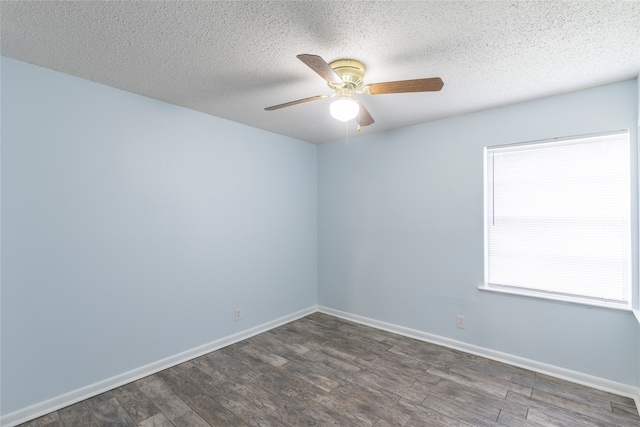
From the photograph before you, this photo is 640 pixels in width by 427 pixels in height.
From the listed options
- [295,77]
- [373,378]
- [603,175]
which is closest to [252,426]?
[373,378]

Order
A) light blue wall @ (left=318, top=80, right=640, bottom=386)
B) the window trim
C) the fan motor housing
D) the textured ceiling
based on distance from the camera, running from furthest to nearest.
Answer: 1. light blue wall @ (left=318, top=80, right=640, bottom=386)
2. the window trim
3. the fan motor housing
4. the textured ceiling

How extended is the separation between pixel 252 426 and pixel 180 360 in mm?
1197

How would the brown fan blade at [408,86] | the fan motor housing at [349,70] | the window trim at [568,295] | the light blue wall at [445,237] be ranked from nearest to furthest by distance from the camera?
the brown fan blade at [408,86]
the fan motor housing at [349,70]
the window trim at [568,295]
the light blue wall at [445,237]

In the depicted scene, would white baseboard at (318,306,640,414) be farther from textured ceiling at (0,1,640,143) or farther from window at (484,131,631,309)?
textured ceiling at (0,1,640,143)

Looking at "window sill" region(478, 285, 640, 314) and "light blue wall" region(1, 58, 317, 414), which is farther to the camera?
"window sill" region(478, 285, 640, 314)

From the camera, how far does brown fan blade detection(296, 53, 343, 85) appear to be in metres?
1.48

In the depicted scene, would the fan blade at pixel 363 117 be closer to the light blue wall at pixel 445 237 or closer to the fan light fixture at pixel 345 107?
the fan light fixture at pixel 345 107

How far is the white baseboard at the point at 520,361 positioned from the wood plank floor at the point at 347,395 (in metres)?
0.07

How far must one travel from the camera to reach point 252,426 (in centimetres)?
197

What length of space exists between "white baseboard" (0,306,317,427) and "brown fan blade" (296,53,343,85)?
9.04ft

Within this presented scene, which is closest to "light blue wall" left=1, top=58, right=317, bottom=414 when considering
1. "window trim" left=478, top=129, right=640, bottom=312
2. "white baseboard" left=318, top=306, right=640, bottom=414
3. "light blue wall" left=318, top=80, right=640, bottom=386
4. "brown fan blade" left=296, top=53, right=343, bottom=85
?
"light blue wall" left=318, top=80, right=640, bottom=386

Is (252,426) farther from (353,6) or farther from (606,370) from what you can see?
(606,370)

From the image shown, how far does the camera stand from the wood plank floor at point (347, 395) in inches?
79.4

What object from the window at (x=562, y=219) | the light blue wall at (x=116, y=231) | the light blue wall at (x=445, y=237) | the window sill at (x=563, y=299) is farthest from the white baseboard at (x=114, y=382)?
the window at (x=562, y=219)
